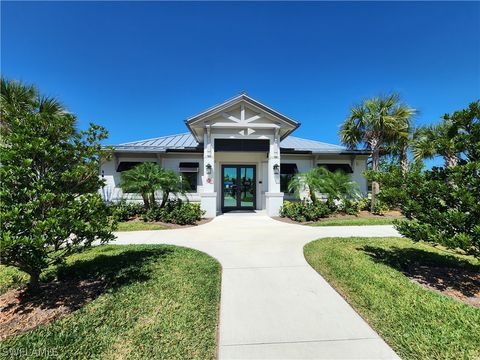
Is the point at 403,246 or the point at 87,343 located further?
the point at 403,246

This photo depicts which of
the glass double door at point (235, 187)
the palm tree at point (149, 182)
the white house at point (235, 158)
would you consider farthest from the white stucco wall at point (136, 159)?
the palm tree at point (149, 182)

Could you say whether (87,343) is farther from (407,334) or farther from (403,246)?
(403,246)

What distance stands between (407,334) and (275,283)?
196 centimetres

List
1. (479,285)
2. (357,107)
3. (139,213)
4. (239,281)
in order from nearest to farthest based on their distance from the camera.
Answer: (479,285), (239,281), (139,213), (357,107)

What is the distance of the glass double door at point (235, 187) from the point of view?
14475 mm

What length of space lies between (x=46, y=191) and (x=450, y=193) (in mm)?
6251

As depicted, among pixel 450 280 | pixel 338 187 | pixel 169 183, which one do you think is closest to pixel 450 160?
→ pixel 450 280

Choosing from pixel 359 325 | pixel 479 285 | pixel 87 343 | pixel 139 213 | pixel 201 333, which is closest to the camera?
pixel 87 343

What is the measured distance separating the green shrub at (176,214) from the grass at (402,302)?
565cm

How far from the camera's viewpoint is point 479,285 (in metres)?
3.96

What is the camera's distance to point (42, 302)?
3.25 m

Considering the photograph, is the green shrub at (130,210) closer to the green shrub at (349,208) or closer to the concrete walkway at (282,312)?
the concrete walkway at (282,312)

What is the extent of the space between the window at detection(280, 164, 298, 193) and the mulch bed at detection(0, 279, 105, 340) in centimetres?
1246

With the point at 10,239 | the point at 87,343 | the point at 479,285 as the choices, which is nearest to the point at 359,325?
the point at 479,285
